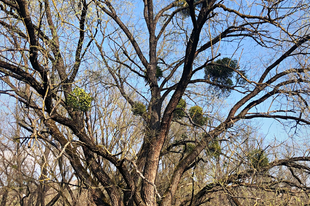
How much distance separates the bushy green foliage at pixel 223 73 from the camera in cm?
682

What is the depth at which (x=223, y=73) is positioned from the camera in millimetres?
7043

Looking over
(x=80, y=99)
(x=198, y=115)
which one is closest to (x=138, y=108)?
(x=198, y=115)

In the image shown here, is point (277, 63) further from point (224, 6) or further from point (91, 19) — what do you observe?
point (91, 19)

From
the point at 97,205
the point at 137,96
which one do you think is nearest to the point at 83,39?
the point at 137,96

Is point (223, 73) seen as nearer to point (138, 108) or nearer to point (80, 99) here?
point (138, 108)

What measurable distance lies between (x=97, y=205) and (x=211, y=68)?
14.1 ft

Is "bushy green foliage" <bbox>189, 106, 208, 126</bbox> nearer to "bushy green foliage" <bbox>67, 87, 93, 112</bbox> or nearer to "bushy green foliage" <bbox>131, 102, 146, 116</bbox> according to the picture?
"bushy green foliage" <bbox>131, 102, 146, 116</bbox>

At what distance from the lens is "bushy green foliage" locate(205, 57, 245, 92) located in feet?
22.4

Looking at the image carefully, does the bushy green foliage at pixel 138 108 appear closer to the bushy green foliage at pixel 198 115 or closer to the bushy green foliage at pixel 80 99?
the bushy green foliage at pixel 198 115

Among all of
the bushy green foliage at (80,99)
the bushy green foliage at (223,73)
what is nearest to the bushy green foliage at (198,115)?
the bushy green foliage at (223,73)

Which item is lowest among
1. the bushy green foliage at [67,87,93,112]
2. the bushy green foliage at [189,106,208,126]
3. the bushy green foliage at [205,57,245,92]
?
the bushy green foliage at [67,87,93,112]

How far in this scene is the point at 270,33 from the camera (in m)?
6.14

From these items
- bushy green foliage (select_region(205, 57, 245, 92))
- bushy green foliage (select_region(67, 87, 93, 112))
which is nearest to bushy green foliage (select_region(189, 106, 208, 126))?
bushy green foliage (select_region(205, 57, 245, 92))

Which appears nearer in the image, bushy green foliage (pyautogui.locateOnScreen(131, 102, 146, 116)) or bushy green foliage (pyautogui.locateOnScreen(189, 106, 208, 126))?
bushy green foliage (pyautogui.locateOnScreen(131, 102, 146, 116))
